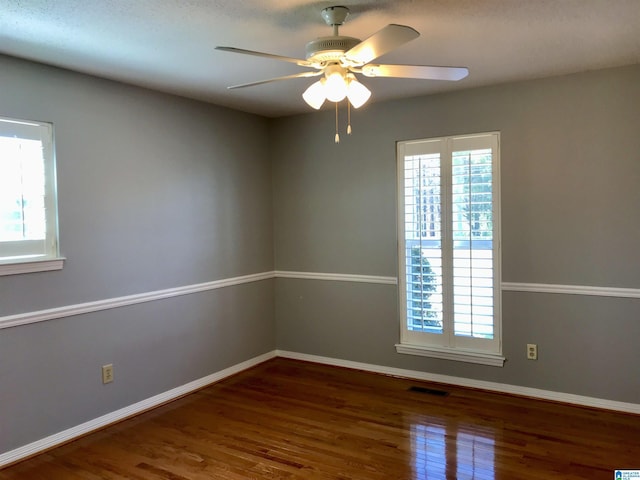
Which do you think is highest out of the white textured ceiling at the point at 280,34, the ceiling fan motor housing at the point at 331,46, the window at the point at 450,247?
the white textured ceiling at the point at 280,34

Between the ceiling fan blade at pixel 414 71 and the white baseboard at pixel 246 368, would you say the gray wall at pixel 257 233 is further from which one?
the ceiling fan blade at pixel 414 71

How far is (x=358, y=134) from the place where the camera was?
4422 millimetres

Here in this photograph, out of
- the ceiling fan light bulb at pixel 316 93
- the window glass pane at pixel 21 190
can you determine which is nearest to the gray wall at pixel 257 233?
the window glass pane at pixel 21 190

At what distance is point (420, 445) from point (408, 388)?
1.00 metres

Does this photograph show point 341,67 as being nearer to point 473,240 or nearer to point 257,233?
point 473,240

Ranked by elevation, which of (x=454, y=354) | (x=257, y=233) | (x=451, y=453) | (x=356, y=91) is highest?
(x=356, y=91)

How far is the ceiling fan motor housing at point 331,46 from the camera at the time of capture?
2203 mm

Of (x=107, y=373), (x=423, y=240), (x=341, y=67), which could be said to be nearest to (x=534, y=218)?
(x=423, y=240)

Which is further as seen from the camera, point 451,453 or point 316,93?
point 451,453

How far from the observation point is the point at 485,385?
12.9ft

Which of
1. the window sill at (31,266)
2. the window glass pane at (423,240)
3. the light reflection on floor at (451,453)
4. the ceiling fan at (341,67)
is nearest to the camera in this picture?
the ceiling fan at (341,67)

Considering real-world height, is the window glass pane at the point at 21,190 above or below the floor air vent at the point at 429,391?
above

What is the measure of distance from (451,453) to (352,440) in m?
0.60

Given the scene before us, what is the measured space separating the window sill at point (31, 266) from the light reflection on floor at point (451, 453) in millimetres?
2480
